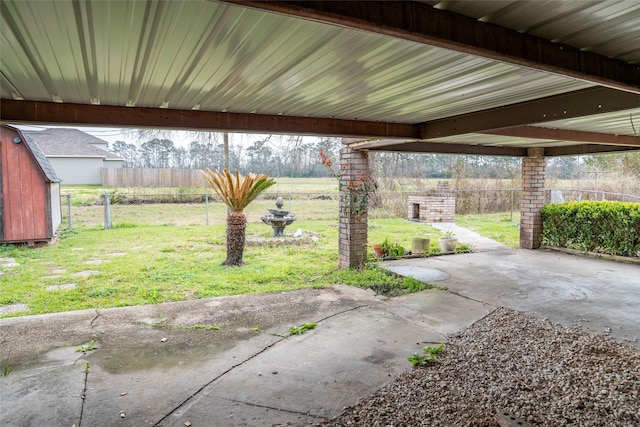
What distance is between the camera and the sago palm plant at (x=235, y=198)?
23.9ft

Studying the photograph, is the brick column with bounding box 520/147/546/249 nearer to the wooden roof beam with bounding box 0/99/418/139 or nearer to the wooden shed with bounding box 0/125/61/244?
the wooden roof beam with bounding box 0/99/418/139

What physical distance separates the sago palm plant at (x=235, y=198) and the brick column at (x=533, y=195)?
5.75m

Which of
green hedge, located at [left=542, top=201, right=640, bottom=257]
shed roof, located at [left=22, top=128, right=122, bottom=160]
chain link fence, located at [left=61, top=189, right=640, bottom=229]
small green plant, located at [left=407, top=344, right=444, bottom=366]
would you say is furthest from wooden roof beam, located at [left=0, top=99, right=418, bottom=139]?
shed roof, located at [left=22, top=128, right=122, bottom=160]

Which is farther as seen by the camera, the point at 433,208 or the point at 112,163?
the point at 112,163

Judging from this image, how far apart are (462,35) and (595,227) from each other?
776cm

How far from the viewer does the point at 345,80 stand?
3109 millimetres

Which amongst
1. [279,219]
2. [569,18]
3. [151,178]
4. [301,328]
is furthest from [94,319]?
[151,178]

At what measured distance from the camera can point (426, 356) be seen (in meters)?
3.39

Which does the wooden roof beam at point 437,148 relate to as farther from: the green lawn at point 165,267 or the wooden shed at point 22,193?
the wooden shed at point 22,193

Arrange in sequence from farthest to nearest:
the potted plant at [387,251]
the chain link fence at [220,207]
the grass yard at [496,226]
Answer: the chain link fence at [220,207] → the grass yard at [496,226] → the potted plant at [387,251]

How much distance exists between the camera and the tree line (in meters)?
15.7

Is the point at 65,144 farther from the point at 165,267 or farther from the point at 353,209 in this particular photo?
the point at 353,209

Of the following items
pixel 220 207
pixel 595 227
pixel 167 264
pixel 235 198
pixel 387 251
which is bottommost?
pixel 167 264

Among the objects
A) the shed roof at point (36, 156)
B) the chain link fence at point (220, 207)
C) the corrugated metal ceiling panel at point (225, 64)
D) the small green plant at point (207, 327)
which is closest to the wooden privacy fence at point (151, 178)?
the chain link fence at point (220, 207)
